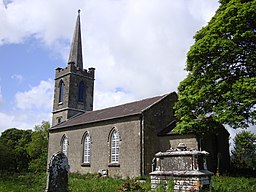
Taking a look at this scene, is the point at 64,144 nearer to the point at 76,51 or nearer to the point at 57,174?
the point at 76,51

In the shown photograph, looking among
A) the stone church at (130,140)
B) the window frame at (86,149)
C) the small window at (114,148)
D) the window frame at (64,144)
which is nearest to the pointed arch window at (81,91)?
the stone church at (130,140)

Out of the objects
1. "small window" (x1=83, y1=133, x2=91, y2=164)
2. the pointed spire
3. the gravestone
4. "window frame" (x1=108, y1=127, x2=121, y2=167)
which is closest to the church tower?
the pointed spire

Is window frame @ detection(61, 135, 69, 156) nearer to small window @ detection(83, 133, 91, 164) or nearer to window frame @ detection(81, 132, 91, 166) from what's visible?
window frame @ detection(81, 132, 91, 166)

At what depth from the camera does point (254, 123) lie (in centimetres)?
1842

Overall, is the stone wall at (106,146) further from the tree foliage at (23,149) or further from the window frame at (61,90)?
the tree foliage at (23,149)

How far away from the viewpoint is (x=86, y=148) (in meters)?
31.1

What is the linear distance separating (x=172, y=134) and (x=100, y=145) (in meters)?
8.10

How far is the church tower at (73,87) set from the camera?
41.2 meters

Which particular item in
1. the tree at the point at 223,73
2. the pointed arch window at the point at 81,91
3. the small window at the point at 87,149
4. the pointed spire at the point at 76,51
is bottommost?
the small window at the point at 87,149

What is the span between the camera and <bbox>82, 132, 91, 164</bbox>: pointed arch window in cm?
3066

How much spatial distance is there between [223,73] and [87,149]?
17.2 meters

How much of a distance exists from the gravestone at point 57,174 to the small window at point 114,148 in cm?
1770

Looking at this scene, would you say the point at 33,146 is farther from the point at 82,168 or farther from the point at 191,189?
the point at 191,189

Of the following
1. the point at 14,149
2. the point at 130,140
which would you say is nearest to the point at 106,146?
the point at 130,140
